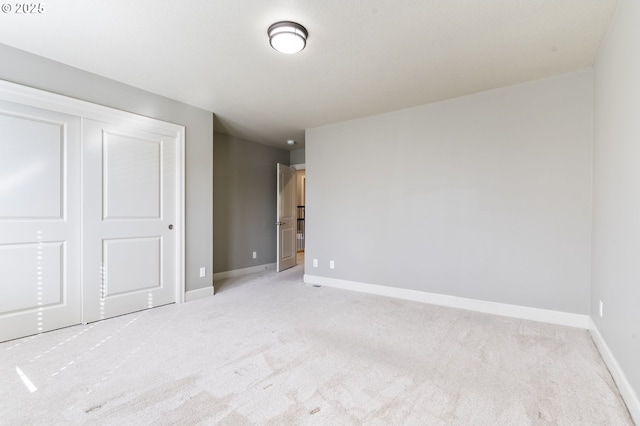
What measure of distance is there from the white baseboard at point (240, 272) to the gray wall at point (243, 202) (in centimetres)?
6

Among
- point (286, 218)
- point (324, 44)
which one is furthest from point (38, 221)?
point (286, 218)

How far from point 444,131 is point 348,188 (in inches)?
59.1

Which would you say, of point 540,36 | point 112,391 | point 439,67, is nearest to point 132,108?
point 112,391

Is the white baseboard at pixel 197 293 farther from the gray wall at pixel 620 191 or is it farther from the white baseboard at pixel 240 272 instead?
the gray wall at pixel 620 191

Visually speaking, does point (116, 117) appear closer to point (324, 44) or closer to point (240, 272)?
point (324, 44)

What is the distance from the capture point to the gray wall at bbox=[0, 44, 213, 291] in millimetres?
2607

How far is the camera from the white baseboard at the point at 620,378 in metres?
1.55

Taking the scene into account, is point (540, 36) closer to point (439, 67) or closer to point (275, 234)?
point (439, 67)

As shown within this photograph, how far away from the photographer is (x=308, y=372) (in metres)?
2.01

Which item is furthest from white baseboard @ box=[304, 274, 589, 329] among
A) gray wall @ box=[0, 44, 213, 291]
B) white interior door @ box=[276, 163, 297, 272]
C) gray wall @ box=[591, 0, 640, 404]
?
gray wall @ box=[0, 44, 213, 291]

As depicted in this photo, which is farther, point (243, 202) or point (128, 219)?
point (243, 202)

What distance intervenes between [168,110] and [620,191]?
170 inches

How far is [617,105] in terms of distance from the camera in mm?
2021

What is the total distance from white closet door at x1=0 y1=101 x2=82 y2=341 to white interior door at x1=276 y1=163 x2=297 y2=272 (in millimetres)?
3127
